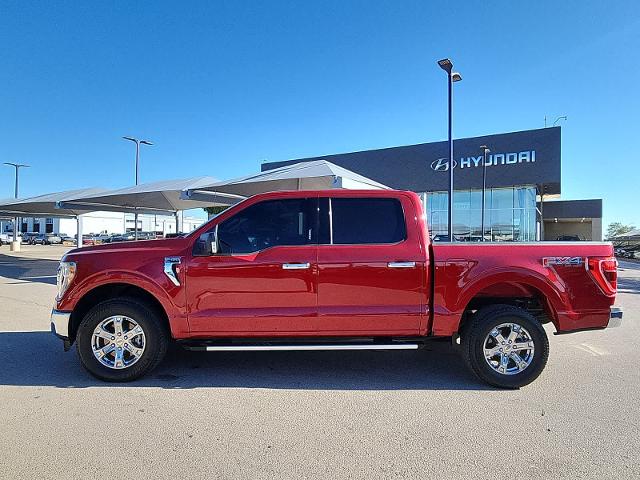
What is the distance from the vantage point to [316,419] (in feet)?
12.1

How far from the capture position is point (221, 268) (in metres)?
4.41

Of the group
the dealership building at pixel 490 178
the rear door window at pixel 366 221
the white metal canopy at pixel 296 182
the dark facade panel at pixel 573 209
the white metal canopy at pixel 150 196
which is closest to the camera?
the rear door window at pixel 366 221

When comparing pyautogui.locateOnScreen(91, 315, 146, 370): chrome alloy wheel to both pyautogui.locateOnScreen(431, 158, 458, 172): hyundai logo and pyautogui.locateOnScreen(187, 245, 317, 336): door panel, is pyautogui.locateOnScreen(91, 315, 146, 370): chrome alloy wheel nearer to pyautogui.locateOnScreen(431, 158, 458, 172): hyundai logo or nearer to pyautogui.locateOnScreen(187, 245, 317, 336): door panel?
pyautogui.locateOnScreen(187, 245, 317, 336): door panel

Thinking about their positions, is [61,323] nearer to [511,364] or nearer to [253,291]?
[253,291]

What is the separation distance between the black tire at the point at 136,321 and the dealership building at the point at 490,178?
30793 mm

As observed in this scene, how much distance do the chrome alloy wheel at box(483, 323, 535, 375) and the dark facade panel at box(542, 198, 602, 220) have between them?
4303 cm

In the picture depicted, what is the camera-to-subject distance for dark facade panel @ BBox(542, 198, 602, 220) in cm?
4034

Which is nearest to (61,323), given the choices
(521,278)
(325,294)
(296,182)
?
(325,294)

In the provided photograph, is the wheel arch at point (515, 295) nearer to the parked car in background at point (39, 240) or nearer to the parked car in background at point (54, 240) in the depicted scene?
the parked car in background at point (39, 240)

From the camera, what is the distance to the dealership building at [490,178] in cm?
3347

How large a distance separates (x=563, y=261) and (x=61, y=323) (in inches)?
207

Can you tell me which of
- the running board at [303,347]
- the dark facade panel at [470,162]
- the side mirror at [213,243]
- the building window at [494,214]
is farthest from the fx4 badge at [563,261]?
the dark facade panel at [470,162]

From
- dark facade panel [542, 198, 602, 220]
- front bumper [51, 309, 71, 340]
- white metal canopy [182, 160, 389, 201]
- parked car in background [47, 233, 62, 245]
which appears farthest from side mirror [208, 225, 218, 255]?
parked car in background [47, 233, 62, 245]

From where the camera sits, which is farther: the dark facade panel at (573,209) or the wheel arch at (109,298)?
the dark facade panel at (573,209)
